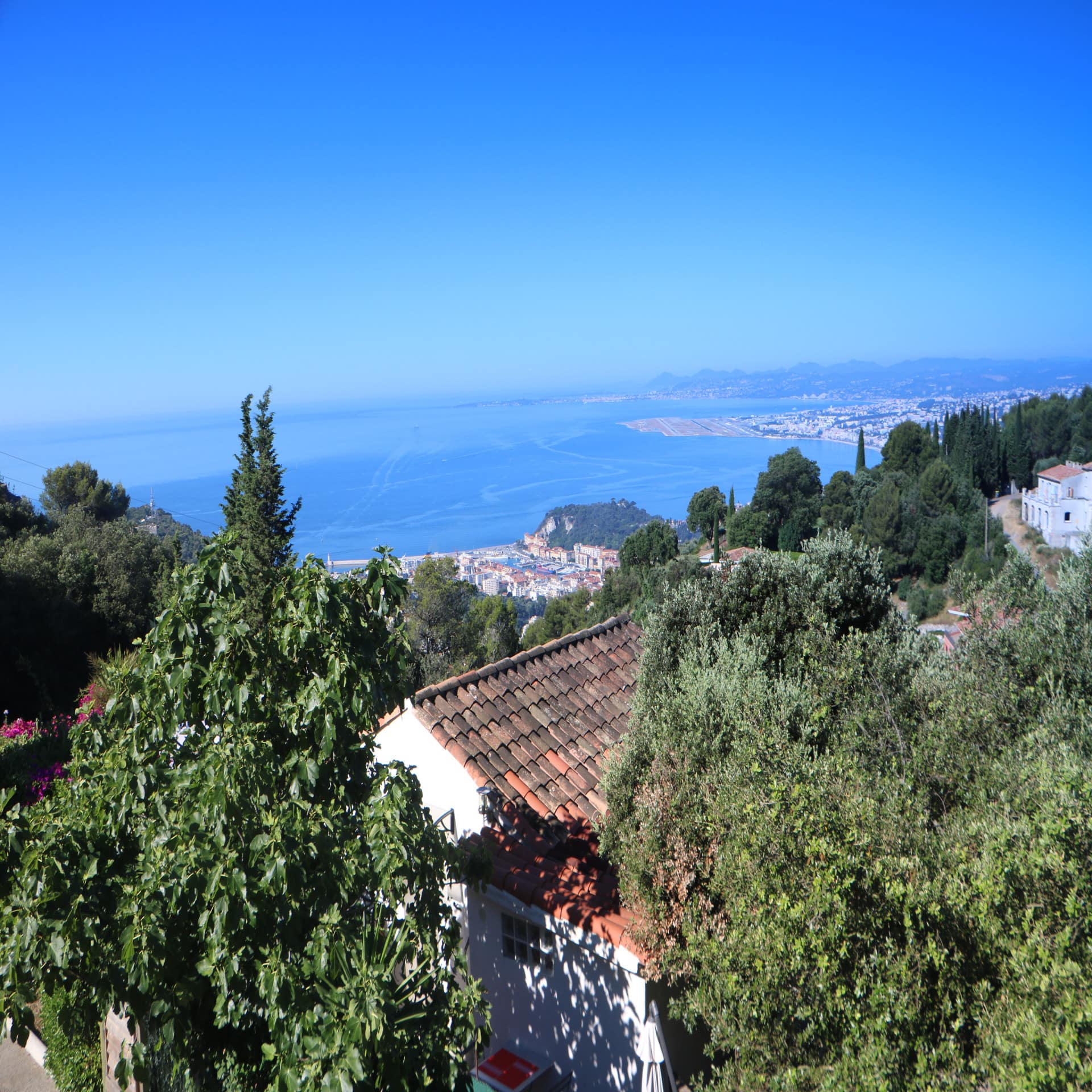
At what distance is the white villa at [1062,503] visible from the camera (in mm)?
58719

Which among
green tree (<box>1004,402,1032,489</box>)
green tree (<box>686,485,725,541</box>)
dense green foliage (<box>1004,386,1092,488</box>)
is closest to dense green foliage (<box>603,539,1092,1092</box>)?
green tree (<box>686,485,725,541</box>)

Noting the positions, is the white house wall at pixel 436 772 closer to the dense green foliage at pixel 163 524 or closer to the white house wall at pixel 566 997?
the white house wall at pixel 566 997

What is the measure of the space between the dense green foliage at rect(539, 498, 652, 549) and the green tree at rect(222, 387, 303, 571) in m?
70.2

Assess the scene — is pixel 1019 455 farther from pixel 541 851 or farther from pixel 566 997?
pixel 566 997

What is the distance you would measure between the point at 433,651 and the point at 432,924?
75.6 ft

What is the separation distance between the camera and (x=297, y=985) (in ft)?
12.8

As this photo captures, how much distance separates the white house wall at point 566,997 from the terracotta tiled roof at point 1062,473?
6791cm

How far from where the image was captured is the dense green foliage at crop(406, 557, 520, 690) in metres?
27.1

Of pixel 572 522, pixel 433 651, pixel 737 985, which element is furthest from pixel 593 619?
pixel 572 522

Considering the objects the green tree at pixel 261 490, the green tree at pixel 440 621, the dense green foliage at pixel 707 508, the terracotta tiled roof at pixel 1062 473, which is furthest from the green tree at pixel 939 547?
the green tree at pixel 261 490

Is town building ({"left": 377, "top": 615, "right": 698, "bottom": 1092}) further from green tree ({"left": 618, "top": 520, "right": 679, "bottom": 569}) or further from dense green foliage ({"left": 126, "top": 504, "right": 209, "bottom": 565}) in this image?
green tree ({"left": 618, "top": 520, "right": 679, "bottom": 569})

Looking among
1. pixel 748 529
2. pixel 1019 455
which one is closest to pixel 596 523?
pixel 748 529

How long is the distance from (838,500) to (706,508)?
1196 centimetres

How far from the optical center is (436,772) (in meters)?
8.23
